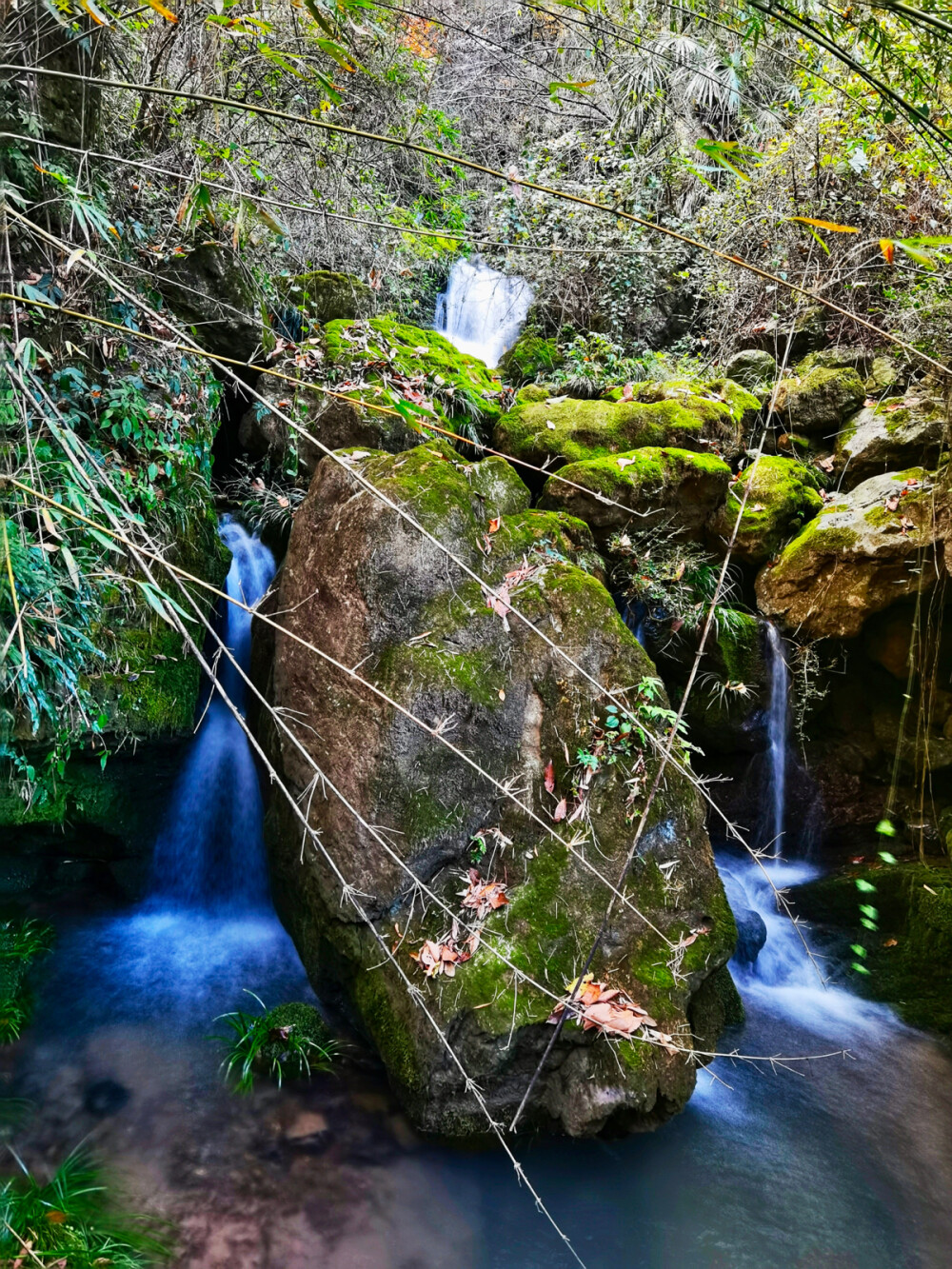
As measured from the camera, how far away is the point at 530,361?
8.88 meters

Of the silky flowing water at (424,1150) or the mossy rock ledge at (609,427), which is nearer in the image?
the silky flowing water at (424,1150)

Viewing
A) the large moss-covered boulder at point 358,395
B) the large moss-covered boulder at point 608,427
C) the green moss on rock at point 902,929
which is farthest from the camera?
the large moss-covered boulder at point 608,427

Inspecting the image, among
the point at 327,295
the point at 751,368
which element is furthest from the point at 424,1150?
the point at 751,368

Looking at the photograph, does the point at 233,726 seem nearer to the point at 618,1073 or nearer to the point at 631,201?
the point at 618,1073

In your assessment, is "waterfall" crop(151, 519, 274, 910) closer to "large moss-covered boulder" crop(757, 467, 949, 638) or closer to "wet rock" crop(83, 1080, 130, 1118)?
"wet rock" crop(83, 1080, 130, 1118)

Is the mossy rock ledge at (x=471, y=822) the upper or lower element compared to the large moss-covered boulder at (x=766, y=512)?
lower

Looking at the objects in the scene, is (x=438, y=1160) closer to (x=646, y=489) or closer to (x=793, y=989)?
(x=793, y=989)

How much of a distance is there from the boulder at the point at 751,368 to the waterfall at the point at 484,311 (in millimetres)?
3163

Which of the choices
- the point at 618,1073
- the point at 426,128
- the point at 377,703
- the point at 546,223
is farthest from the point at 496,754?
the point at 546,223

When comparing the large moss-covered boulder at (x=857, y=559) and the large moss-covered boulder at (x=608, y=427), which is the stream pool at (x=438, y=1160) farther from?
the large moss-covered boulder at (x=608, y=427)

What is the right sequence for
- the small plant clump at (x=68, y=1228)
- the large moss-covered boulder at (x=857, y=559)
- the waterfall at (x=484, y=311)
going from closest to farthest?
the small plant clump at (x=68, y=1228) < the large moss-covered boulder at (x=857, y=559) < the waterfall at (x=484, y=311)

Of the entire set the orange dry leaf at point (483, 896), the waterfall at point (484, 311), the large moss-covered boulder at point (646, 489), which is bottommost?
the orange dry leaf at point (483, 896)

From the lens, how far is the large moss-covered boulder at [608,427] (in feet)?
20.0

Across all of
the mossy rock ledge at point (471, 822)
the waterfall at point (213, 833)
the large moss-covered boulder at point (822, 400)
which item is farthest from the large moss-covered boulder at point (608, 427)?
the waterfall at point (213, 833)
